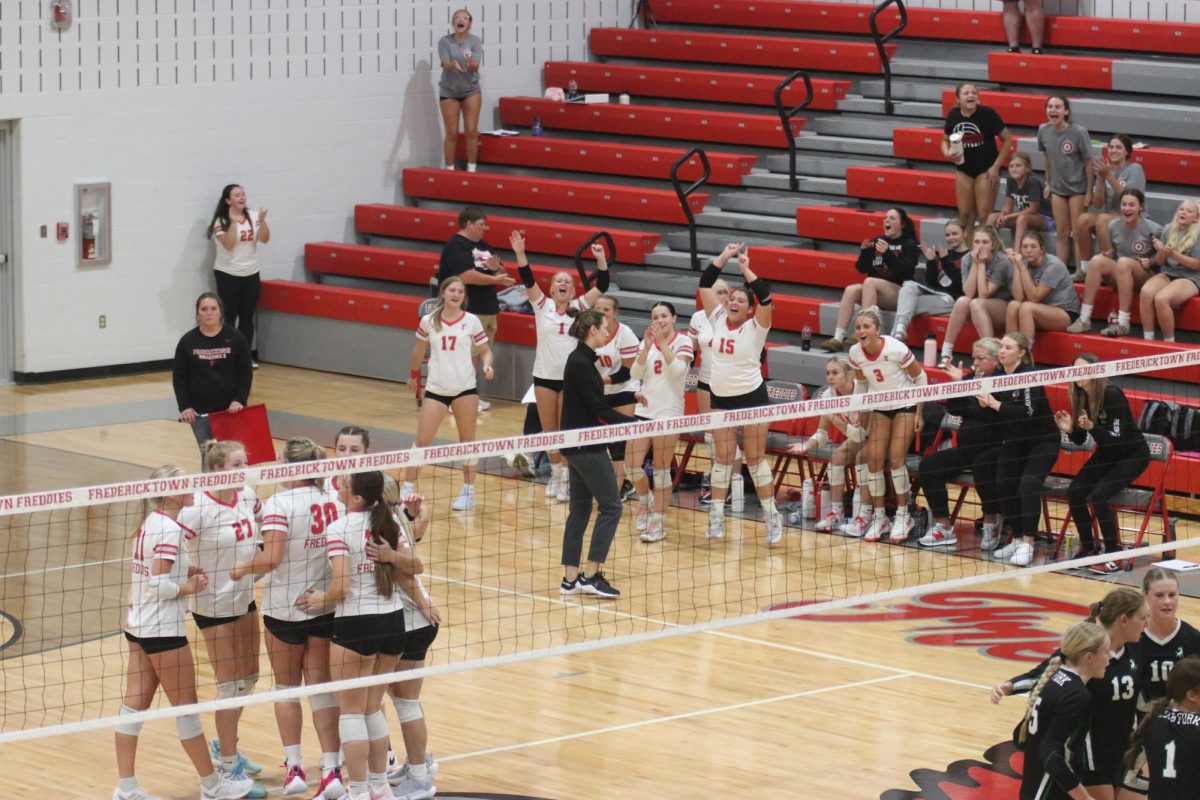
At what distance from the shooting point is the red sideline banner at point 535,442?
841 centimetres

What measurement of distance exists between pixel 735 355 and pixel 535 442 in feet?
14.6

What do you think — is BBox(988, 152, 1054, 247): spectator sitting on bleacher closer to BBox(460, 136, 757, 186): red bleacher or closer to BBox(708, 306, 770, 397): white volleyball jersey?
BBox(708, 306, 770, 397): white volleyball jersey

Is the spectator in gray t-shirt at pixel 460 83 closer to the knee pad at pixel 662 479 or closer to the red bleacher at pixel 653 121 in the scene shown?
the red bleacher at pixel 653 121

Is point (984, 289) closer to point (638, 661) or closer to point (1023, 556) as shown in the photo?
point (1023, 556)

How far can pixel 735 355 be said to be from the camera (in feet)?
46.1

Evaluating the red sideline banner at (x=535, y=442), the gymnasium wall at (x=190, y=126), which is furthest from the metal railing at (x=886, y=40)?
the red sideline banner at (x=535, y=442)

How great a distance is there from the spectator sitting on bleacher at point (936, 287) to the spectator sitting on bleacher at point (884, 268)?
0.13m

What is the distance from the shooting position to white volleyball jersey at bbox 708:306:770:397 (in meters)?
14.0

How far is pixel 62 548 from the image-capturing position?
13.7m

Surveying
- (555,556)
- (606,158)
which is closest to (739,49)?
(606,158)

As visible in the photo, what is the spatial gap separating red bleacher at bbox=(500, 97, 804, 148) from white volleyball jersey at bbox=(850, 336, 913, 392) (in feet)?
23.0

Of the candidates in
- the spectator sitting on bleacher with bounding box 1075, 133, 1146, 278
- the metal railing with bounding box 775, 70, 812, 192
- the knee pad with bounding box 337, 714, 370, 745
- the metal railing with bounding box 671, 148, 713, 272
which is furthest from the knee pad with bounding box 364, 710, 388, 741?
the metal railing with bounding box 775, 70, 812, 192

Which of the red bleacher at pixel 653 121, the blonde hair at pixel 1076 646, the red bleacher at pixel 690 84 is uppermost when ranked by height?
the red bleacher at pixel 690 84

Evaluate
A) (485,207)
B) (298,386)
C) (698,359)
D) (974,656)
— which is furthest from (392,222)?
(974,656)
